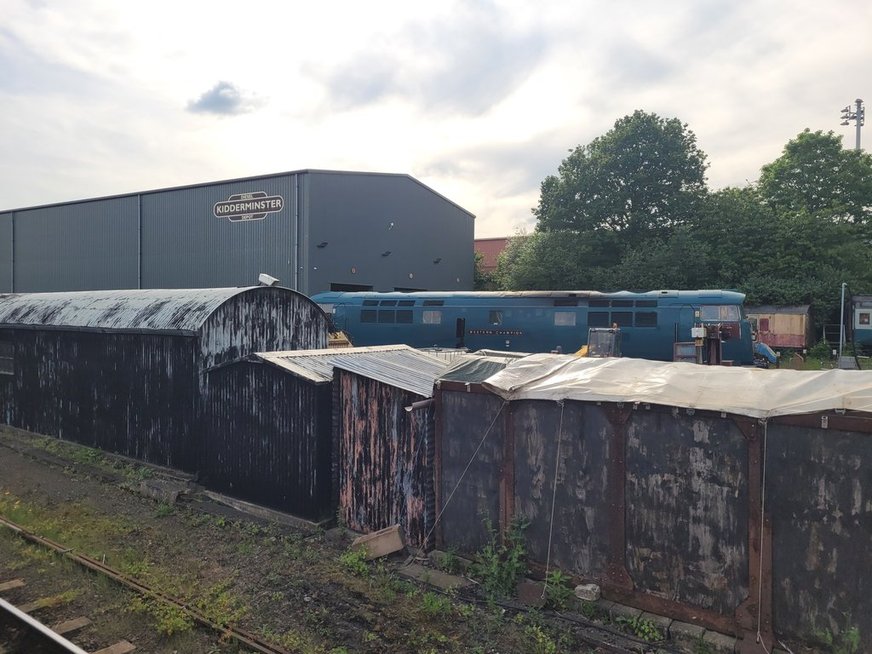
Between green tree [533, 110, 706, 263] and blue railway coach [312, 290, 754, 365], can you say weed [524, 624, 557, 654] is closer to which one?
blue railway coach [312, 290, 754, 365]

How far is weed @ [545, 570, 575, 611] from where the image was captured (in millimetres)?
6145

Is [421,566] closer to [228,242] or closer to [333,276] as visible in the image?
[333,276]

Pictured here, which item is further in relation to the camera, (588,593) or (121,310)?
(121,310)

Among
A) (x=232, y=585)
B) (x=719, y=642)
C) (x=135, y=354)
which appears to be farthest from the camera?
(x=135, y=354)

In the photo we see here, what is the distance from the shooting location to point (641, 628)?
18.5 feet

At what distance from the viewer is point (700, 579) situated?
5.58 metres

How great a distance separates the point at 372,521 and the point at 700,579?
4459 mm

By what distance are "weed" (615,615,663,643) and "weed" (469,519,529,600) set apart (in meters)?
1.22

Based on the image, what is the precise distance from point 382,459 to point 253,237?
2535 cm

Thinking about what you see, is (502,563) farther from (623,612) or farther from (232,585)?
(232,585)

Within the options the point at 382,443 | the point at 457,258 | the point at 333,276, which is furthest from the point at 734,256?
the point at 382,443

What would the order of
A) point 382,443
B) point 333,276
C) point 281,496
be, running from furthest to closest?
point 333,276
point 281,496
point 382,443

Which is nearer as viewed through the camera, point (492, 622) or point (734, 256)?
point (492, 622)

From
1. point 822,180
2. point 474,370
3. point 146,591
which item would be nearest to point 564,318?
point 474,370
